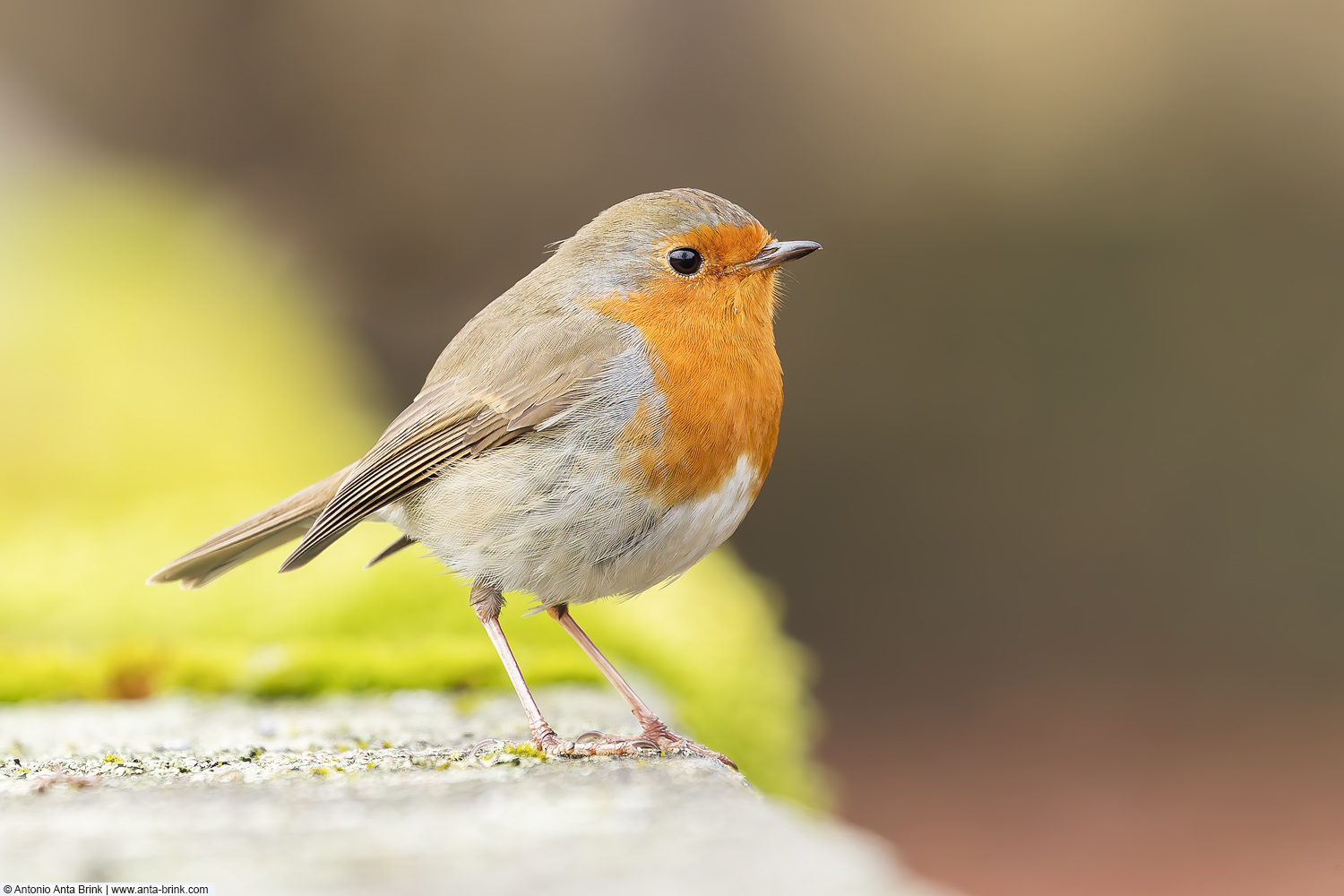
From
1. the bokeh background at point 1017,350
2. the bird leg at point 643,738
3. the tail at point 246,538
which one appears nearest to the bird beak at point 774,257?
the bird leg at point 643,738

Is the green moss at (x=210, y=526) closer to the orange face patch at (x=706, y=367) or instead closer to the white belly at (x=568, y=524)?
the white belly at (x=568, y=524)

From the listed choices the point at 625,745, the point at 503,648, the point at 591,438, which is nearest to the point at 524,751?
the point at 625,745

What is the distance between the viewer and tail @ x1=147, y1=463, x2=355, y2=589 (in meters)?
3.39

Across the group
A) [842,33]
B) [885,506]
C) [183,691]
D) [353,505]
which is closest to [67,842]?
[353,505]

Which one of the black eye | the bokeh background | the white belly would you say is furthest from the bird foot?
the bokeh background

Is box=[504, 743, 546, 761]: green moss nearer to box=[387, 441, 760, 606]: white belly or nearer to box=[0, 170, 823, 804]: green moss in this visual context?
box=[387, 441, 760, 606]: white belly

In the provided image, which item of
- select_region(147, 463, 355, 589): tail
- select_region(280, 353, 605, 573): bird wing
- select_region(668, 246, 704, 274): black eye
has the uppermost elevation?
select_region(668, 246, 704, 274): black eye

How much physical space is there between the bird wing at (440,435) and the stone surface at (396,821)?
1.87ft

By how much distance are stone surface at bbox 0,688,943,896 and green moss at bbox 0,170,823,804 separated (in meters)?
0.76

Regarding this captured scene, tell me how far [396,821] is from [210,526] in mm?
3611

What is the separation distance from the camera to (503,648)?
316cm

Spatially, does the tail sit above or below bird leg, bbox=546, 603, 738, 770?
above

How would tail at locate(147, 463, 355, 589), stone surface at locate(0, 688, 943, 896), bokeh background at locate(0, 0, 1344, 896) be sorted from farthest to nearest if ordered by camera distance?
1. bokeh background at locate(0, 0, 1344, 896)
2. tail at locate(147, 463, 355, 589)
3. stone surface at locate(0, 688, 943, 896)

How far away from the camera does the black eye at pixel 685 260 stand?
325 cm
